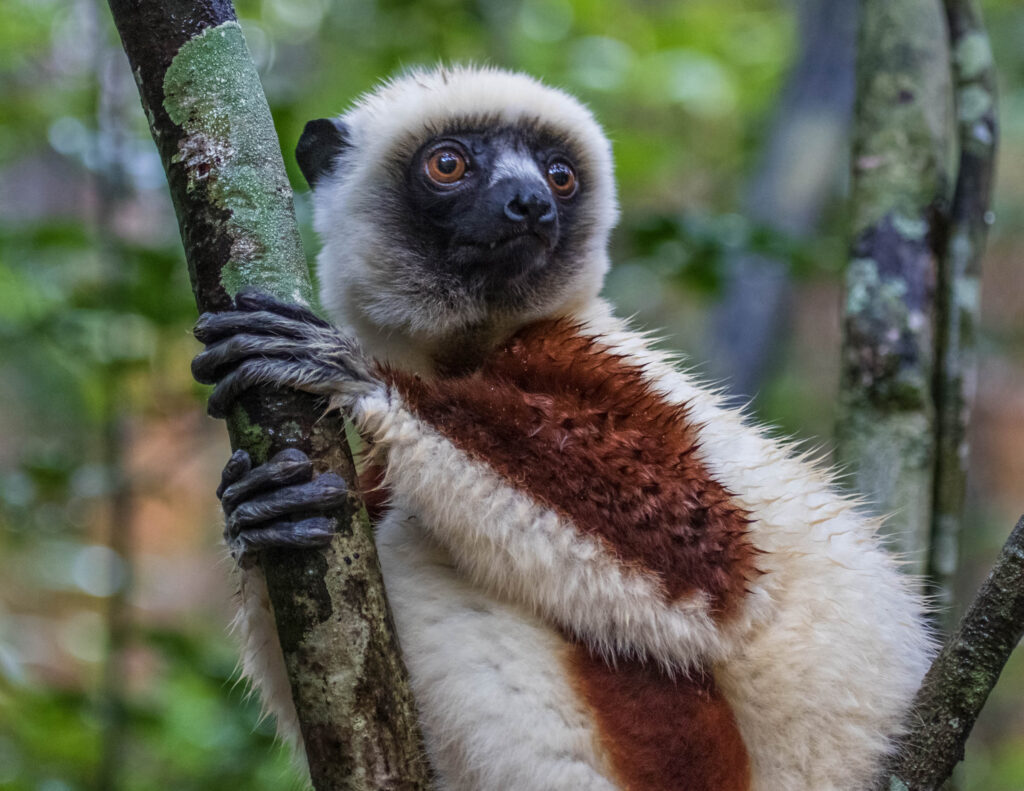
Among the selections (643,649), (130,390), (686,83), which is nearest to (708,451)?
(643,649)

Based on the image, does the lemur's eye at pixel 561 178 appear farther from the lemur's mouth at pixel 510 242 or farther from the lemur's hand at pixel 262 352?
the lemur's hand at pixel 262 352

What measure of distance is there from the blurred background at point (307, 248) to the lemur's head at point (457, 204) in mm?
662

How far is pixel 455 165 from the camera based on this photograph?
11.1 feet

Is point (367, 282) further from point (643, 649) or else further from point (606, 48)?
point (606, 48)

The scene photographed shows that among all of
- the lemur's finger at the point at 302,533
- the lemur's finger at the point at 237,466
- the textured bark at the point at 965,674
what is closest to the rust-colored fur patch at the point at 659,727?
the textured bark at the point at 965,674

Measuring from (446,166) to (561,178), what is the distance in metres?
0.47

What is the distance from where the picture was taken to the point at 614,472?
7.84 feet

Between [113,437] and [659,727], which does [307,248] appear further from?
[659,727]

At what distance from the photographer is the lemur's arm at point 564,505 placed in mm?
2293

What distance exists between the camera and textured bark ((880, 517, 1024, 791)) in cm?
188

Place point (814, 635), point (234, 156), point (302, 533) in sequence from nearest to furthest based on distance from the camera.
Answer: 1. point (302, 533)
2. point (234, 156)
3. point (814, 635)

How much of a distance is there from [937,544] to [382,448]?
1889 mm

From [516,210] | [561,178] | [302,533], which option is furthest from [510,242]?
[302,533]

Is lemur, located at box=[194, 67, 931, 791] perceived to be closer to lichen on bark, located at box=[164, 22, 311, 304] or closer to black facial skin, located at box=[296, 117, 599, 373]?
lichen on bark, located at box=[164, 22, 311, 304]
